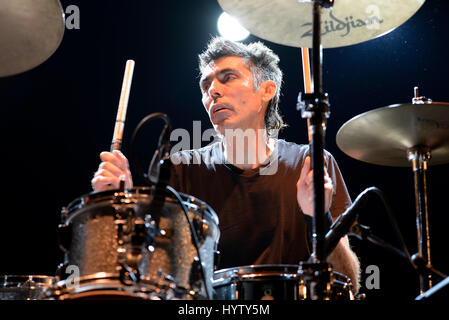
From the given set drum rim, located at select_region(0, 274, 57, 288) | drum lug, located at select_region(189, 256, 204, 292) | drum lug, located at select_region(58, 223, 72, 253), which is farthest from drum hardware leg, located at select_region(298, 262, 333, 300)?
drum rim, located at select_region(0, 274, 57, 288)

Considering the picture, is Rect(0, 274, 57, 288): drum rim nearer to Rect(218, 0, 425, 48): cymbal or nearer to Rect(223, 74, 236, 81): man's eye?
Rect(218, 0, 425, 48): cymbal

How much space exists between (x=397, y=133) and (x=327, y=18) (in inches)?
25.3

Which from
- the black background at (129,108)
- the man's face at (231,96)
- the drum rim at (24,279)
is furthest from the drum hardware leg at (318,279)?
the black background at (129,108)

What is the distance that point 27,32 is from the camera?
6.90 ft

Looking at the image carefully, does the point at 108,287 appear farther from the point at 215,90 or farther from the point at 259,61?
the point at 259,61


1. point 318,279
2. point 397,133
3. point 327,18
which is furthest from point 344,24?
point 318,279

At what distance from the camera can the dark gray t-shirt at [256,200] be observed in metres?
2.63

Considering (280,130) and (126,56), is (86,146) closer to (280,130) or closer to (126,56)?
(126,56)

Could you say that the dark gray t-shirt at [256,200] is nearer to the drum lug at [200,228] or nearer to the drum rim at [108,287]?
the drum lug at [200,228]

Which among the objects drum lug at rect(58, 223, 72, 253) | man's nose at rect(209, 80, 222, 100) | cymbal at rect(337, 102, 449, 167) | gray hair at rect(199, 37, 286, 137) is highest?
gray hair at rect(199, 37, 286, 137)

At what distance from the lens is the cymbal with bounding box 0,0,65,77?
6.62 feet

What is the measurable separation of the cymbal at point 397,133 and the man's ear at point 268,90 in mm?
812

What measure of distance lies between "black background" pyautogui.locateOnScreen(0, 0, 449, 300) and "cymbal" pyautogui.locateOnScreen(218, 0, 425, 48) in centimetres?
144

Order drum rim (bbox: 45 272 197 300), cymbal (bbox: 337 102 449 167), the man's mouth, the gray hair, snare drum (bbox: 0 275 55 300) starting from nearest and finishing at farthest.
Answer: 1. drum rim (bbox: 45 272 197 300)
2. snare drum (bbox: 0 275 55 300)
3. cymbal (bbox: 337 102 449 167)
4. the man's mouth
5. the gray hair
